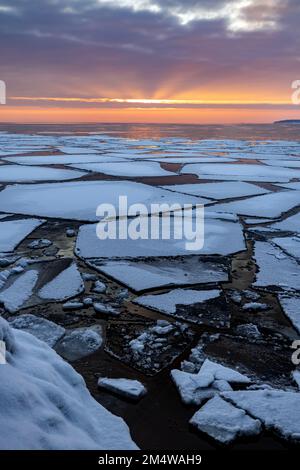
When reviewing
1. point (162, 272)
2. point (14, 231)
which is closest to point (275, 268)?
point (162, 272)

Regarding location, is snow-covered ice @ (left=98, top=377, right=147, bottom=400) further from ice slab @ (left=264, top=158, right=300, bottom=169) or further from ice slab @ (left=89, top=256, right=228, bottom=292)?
ice slab @ (left=264, top=158, right=300, bottom=169)

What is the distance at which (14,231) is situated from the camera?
5.47 meters

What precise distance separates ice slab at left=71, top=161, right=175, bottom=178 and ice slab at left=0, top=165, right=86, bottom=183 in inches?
29.3

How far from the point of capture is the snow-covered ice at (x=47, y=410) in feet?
5.88

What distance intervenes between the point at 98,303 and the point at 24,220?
9.86 ft

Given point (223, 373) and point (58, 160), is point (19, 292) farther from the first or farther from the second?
point (58, 160)

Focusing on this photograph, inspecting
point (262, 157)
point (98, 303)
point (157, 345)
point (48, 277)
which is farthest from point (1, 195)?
point (262, 157)

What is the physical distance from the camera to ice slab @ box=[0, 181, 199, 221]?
6715 mm

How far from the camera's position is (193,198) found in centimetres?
785

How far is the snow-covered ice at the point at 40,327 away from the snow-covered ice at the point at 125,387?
61 cm

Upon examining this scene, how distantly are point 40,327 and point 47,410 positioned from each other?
120 centimetres

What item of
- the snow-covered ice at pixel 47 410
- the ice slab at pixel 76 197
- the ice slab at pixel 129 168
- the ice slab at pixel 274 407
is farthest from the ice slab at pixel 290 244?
the ice slab at pixel 129 168

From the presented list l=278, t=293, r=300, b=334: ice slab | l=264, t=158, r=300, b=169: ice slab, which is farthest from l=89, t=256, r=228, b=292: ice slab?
l=264, t=158, r=300, b=169: ice slab

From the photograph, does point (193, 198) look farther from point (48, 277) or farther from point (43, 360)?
point (43, 360)
